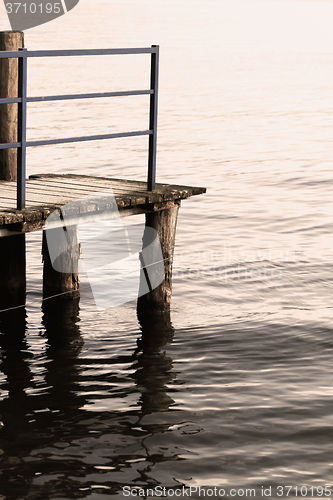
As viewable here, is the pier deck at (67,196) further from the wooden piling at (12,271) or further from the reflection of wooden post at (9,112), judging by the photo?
the wooden piling at (12,271)

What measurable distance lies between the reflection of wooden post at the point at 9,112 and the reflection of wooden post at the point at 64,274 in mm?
786

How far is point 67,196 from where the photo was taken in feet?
26.6

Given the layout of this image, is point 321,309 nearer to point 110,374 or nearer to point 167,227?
point 167,227

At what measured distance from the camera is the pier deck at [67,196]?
24.1 ft

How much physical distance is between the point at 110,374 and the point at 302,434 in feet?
6.50

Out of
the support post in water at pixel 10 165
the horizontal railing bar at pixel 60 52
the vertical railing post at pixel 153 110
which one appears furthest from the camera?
the support post in water at pixel 10 165

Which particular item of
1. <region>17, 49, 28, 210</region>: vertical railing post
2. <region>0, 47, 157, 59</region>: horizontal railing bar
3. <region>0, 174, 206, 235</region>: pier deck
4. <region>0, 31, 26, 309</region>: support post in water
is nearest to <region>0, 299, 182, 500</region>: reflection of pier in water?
<region>0, 31, 26, 309</region>: support post in water

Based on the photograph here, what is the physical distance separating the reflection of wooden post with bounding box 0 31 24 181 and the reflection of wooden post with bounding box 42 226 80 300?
30.9 inches

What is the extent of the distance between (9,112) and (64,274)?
1.81m

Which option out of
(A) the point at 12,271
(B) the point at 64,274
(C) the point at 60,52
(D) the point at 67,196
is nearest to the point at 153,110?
(D) the point at 67,196

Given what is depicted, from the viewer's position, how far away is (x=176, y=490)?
5785mm

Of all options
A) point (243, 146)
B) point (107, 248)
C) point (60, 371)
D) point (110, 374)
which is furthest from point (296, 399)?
point (243, 146)

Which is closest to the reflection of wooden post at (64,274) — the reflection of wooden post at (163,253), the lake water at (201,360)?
the lake water at (201,360)

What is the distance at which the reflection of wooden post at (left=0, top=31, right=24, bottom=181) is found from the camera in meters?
8.51
